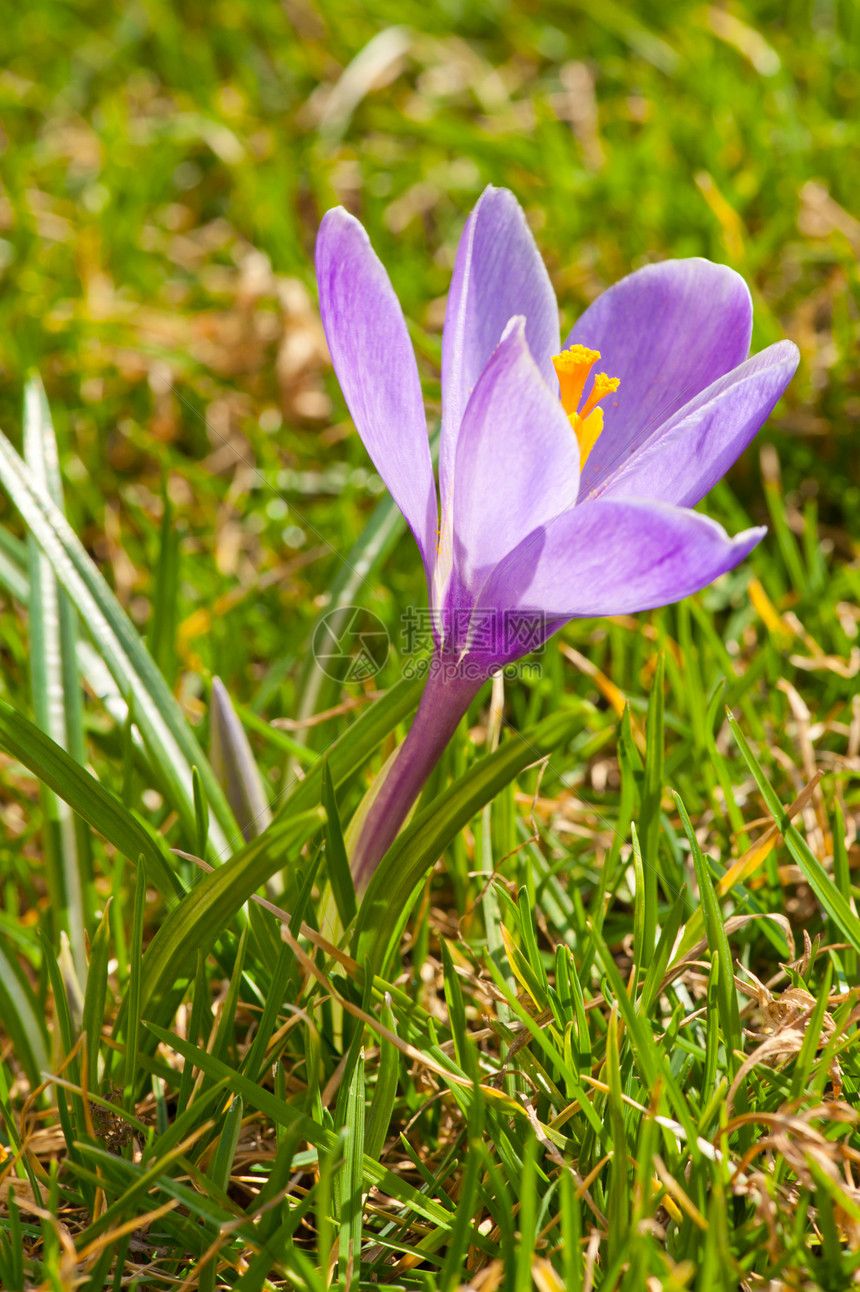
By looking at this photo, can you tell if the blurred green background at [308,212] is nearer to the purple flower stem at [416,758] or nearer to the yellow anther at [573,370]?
the purple flower stem at [416,758]

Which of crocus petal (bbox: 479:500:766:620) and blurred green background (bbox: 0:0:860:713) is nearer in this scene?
crocus petal (bbox: 479:500:766:620)

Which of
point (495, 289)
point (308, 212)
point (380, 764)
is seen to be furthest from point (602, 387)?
point (308, 212)

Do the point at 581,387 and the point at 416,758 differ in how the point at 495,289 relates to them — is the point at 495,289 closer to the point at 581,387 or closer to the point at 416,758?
the point at 581,387

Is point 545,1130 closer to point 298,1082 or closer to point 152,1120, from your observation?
point 298,1082

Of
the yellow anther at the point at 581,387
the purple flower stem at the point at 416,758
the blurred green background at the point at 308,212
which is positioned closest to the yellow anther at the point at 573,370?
the yellow anther at the point at 581,387

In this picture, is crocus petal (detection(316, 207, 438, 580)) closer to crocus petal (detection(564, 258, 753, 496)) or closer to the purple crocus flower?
the purple crocus flower

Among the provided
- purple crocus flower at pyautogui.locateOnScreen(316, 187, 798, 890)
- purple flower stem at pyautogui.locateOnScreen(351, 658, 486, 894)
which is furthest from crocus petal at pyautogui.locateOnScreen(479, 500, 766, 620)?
purple flower stem at pyautogui.locateOnScreen(351, 658, 486, 894)
